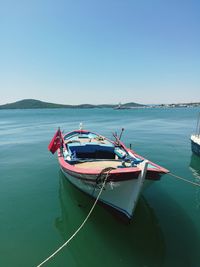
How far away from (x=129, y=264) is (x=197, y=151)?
42.5 ft

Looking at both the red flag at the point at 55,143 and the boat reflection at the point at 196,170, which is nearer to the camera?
the boat reflection at the point at 196,170

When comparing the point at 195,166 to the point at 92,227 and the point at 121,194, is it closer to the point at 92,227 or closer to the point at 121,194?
the point at 121,194

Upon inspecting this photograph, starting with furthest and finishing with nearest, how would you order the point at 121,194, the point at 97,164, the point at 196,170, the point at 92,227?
the point at 196,170, the point at 97,164, the point at 92,227, the point at 121,194

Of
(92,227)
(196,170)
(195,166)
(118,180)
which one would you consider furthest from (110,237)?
(195,166)

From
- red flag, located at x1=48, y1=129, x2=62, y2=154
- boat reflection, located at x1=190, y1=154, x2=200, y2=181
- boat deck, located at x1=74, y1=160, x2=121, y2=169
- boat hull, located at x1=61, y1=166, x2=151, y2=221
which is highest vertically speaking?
red flag, located at x1=48, y1=129, x2=62, y2=154

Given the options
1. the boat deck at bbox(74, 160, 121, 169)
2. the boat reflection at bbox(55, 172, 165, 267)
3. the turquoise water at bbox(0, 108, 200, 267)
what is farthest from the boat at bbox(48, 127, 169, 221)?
the turquoise water at bbox(0, 108, 200, 267)

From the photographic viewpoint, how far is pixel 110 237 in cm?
698

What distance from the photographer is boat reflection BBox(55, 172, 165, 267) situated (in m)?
6.06

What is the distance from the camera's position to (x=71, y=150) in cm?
1172

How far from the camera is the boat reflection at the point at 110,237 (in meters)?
6.06

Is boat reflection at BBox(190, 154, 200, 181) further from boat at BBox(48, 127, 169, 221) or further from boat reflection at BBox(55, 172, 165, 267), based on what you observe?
boat at BBox(48, 127, 169, 221)

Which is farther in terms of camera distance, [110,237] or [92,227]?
[92,227]

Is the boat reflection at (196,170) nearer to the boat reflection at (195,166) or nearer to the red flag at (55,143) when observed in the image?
the boat reflection at (195,166)

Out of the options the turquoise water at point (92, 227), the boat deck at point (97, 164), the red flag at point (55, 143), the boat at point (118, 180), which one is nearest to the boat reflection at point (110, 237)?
the turquoise water at point (92, 227)
